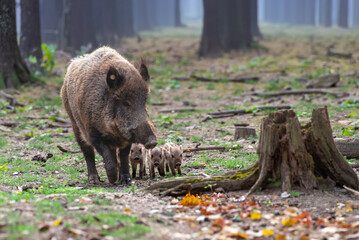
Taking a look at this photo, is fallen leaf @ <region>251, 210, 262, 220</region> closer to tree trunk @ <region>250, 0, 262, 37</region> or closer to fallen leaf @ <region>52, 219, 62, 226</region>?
fallen leaf @ <region>52, 219, 62, 226</region>

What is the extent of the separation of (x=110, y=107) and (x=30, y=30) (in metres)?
13.8

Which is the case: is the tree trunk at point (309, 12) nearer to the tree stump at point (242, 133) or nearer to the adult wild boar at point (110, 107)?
the tree stump at point (242, 133)

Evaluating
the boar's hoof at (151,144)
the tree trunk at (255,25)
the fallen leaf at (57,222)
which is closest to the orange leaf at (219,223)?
the fallen leaf at (57,222)

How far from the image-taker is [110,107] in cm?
837

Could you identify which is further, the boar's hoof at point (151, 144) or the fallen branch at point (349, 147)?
the fallen branch at point (349, 147)

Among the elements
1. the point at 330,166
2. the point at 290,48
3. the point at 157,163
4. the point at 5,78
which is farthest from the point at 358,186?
the point at 290,48

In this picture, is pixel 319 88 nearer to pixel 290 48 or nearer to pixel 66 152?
pixel 66 152

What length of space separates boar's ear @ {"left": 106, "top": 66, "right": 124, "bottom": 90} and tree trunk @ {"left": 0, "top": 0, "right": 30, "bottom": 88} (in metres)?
9.96

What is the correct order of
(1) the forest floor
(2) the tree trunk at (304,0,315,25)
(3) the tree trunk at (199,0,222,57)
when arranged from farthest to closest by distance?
1. (2) the tree trunk at (304,0,315,25)
2. (3) the tree trunk at (199,0,222,57)
3. (1) the forest floor

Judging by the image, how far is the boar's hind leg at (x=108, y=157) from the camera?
871cm

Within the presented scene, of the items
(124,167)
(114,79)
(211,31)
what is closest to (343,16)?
(211,31)

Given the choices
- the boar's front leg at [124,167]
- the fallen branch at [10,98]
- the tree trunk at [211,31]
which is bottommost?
the boar's front leg at [124,167]

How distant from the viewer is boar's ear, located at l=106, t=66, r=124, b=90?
8.32 metres

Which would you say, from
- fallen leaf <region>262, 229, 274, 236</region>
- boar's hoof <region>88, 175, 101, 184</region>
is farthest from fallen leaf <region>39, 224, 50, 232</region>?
boar's hoof <region>88, 175, 101, 184</region>
